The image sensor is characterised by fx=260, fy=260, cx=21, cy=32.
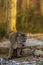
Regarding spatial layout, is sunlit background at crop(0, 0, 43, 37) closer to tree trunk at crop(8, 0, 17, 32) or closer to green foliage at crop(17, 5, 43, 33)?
green foliage at crop(17, 5, 43, 33)

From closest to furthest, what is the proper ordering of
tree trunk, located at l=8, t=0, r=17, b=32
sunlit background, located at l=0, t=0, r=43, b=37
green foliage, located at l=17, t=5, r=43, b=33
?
tree trunk, located at l=8, t=0, r=17, b=32 → sunlit background, located at l=0, t=0, r=43, b=37 → green foliage, located at l=17, t=5, r=43, b=33

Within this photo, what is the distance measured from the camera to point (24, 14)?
10.7 meters

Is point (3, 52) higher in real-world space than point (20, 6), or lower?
lower

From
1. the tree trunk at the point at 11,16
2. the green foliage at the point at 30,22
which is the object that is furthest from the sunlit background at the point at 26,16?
the tree trunk at the point at 11,16

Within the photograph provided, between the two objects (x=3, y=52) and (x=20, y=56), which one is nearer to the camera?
(x=20, y=56)

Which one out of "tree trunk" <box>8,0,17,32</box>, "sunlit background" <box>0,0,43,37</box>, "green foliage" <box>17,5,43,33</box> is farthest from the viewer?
"green foliage" <box>17,5,43,33</box>

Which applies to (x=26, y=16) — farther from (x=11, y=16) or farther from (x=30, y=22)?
(x=11, y=16)

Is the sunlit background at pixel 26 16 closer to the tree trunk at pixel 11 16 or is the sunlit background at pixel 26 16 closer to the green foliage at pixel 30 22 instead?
the green foliage at pixel 30 22

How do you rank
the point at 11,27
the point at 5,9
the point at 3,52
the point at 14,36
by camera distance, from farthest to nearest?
the point at 5,9, the point at 11,27, the point at 3,52, the point at 14,36

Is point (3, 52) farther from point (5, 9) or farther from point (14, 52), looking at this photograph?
point (5, 9)

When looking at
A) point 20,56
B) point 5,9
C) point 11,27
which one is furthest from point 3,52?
point 5,9

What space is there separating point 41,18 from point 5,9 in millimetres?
1615

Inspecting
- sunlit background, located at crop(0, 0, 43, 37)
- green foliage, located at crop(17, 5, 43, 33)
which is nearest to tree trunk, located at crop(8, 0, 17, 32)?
sunlit background, located at crop(0, 0, 43, 37)

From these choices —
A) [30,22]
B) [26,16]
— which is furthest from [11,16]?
[30,22]
